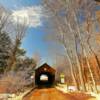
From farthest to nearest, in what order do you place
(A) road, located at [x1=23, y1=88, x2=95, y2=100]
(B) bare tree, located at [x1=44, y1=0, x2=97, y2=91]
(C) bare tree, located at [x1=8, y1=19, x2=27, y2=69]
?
(B) bare tree, located at [x1=44, y1=0, x2=97, y2=91], (C) bare tree, located at [x1=8, y1=19, x2=27, y2=69], (A) road, located at [x1=23, y1=88, x2=95, y2=100]

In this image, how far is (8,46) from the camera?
5004mm

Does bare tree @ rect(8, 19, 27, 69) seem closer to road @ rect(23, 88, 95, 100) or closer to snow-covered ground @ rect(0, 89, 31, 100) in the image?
snow-covered ground @ rect(0, 89, 31, 100)

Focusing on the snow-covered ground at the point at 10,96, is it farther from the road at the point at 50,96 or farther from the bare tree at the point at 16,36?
the bare tree at the point at 16,36

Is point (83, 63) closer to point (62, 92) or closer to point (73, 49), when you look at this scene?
point (73, 49)

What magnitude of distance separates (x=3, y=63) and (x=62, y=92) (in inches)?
54.3

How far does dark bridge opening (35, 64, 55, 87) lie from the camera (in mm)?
4716

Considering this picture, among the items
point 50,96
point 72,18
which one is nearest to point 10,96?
point 50,96

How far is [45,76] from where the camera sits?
4918mm

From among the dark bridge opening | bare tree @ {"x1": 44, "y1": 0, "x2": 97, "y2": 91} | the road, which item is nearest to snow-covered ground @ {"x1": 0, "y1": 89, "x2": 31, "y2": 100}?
the road

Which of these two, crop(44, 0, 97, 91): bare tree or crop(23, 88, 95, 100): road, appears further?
crop(44, 0, 97, 91): bare tree

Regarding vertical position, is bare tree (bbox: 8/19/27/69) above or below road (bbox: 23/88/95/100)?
above

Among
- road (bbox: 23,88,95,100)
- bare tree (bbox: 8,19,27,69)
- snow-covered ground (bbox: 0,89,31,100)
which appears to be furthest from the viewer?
bare tree (bbox: 8,19,27,69)

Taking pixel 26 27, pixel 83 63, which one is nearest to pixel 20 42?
pixel 26 27

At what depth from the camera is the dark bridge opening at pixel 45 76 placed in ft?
15.5
